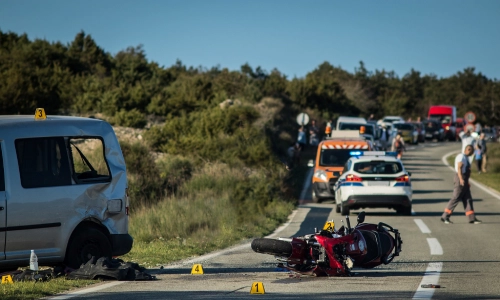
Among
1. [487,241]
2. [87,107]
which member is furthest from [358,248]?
[87,107]

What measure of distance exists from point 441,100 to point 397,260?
119 m

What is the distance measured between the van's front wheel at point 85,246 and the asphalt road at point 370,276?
87 cm

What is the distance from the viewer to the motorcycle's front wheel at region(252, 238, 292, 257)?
10922mm

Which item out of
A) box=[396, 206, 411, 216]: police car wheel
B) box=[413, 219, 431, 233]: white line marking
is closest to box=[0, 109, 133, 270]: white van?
box=[413, 219, 431, 233]: white line marking

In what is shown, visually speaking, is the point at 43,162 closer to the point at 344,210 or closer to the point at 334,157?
the point at 344,210

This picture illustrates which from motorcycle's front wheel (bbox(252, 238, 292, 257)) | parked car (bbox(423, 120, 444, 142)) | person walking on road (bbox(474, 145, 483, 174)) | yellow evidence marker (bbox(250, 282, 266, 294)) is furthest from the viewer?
parked car (bbox(423, 120, 444, 142))

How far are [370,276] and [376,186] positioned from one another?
1085 centimetres

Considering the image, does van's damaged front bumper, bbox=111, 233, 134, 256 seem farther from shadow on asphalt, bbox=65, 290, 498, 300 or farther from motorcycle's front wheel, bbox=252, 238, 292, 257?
shadow on asphalt, bbox=65, 290, 498, 300

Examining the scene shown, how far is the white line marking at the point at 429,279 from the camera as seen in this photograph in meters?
9.49

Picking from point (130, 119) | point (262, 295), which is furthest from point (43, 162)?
point (130, 119)

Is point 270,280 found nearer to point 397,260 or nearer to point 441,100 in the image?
point 397,260

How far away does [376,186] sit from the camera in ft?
72.4

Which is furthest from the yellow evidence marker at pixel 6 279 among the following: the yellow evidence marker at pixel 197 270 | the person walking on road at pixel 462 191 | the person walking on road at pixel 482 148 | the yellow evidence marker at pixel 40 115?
the person walking on road at pixel 482 148

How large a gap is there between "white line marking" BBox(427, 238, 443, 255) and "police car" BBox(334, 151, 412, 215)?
17.0 ft
